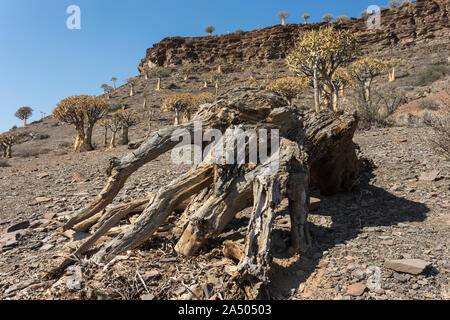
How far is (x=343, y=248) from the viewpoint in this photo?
2908mm

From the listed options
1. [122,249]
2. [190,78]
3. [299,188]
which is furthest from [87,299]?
[190,78]

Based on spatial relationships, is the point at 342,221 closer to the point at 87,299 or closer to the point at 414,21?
the point at 87,299

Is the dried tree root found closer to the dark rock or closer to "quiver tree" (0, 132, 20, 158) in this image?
the dark rock

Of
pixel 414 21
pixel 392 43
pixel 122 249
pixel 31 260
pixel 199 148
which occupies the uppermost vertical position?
pixel 414 21

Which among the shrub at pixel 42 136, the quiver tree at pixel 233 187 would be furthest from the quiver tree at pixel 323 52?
the shrub at pixel 42 136

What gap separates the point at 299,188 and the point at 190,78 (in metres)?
44.2

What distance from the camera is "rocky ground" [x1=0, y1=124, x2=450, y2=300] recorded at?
218 cm

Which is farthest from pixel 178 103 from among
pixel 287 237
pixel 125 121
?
pixel 287 237

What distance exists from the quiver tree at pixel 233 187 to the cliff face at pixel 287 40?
4281cm

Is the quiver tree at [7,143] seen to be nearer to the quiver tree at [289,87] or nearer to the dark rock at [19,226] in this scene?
the dark rock at [19,226]

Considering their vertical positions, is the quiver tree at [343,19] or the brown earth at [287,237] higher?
the quiver tree at [343,19]

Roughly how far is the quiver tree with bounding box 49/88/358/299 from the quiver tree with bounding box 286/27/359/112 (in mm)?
8601

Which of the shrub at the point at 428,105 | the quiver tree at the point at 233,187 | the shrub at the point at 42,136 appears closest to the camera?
the quiver tree at the point at 233,187

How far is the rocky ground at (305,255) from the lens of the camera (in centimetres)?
218
